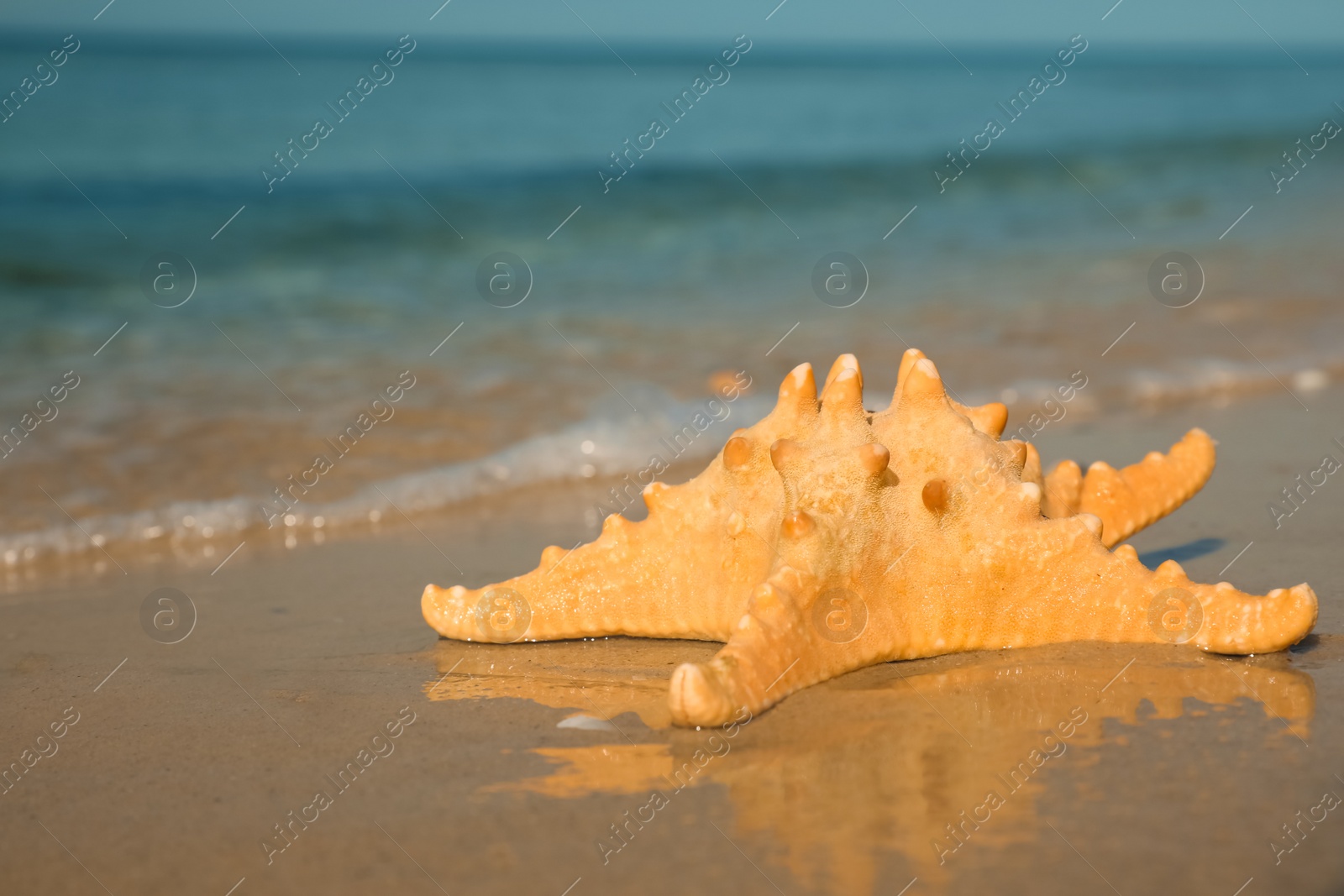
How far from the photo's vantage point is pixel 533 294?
10.8 m

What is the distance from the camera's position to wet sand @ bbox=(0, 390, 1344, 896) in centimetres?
245

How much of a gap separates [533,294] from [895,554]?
799cm

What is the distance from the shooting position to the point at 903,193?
61.2 feet

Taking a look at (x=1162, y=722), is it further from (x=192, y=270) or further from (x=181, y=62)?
(x=181, y=62)

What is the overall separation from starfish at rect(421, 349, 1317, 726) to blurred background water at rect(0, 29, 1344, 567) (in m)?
2.49

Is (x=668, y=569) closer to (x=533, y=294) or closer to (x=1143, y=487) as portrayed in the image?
(x=1143, y=487)

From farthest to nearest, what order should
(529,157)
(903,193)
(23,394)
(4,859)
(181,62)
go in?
(181,62)
(529,157)
(903,193)
(23,394)
(4,859)

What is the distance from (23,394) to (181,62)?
200 ft

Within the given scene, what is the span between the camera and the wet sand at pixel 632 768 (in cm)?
245

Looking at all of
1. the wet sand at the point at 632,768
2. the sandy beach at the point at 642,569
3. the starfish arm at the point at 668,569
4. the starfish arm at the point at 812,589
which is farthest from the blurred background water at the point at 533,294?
the starfish arm at the point at 812,589

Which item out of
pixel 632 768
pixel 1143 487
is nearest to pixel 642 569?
pixel 632 768

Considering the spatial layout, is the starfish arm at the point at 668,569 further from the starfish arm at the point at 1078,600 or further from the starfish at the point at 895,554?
the starfish arm at the point at 1078,600

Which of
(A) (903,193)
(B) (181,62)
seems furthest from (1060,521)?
(B) (181,62)

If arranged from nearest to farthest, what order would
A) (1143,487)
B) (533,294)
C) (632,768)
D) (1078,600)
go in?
(632,768) → (1078,600) → (1143,487) → (533,294)
